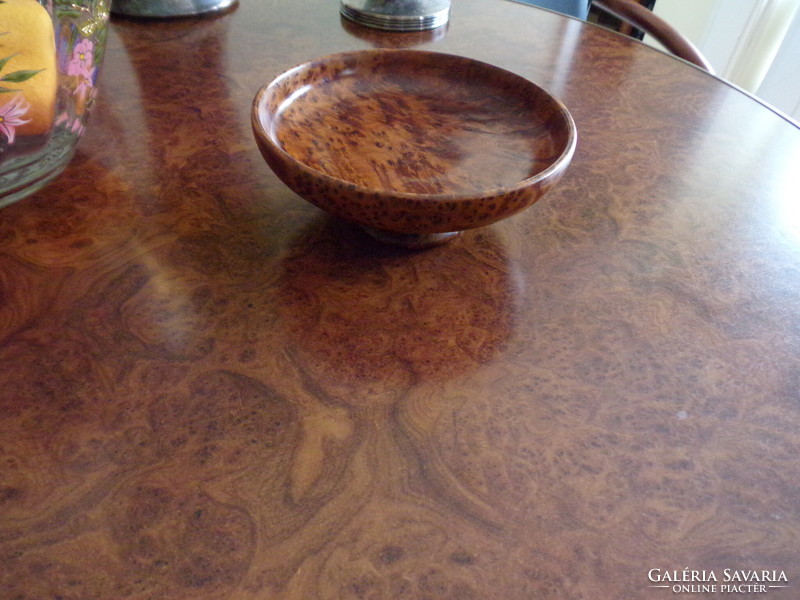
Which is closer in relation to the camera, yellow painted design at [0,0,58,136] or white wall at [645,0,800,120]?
yellow painted design at [0,0,58,136]

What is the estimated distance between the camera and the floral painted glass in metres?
0.41

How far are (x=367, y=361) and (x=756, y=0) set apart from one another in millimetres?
1610

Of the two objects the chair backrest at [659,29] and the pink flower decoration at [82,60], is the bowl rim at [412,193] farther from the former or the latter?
the chair backrest at [659,29]

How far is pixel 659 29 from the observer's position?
0.90 m

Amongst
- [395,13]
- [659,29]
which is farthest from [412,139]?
[659,29]

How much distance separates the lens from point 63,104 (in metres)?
0.48

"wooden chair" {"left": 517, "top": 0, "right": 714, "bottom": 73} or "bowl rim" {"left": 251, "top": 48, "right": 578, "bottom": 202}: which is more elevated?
"bowl rim" {"left": 251, "top": 48, "right": 578, "bottom": 202}

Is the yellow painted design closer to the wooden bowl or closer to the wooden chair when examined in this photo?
the wooden bowl

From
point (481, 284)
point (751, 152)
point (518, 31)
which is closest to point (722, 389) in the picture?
point (481, 284)

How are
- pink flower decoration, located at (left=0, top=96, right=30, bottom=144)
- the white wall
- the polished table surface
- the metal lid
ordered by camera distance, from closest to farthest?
the polished table surface < pink flower decoration, located at (left=0, top=96, right=30, bottom=144) < the metal lid < the white wall

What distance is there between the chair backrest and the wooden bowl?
41 cm

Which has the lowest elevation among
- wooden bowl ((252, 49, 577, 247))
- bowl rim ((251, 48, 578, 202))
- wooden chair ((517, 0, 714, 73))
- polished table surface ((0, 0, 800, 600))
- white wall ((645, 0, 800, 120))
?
white wall ((645, 0, 800, 120))

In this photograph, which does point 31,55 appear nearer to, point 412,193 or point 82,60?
point 82,60

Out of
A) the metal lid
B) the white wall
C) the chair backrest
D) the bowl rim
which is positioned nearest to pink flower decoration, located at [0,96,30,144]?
the bowl rim
